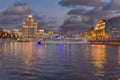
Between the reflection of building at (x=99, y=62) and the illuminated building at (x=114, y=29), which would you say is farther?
the illuminated building at (x=114, y=29)

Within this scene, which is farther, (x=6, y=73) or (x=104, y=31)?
(x=104, y=31)

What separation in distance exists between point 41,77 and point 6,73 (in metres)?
2.83

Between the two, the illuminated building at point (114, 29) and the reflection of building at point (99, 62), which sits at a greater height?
the illuminated building at point (114, 29)

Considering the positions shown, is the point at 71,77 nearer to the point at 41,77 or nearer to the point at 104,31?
the point at 41,77

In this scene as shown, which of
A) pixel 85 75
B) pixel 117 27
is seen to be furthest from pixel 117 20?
pixel 85 75

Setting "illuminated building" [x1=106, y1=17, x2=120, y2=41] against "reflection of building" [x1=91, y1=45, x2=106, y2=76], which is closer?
"reflection of building" [x1=91, y1=45, x2=106, y2=76]

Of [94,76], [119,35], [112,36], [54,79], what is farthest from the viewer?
[112,36]

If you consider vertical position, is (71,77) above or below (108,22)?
below

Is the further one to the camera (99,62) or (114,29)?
(114,29)

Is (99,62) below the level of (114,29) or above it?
below

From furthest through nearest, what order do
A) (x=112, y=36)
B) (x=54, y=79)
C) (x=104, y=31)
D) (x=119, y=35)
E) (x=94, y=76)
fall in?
(x=104, y=31) → (x=112, y=36) → (x=119, y=35) → (x=94, y=76) → (x=54, y=79)

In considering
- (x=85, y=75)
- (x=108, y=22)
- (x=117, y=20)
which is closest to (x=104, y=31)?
(x=108, y=22)

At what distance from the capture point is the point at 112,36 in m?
175

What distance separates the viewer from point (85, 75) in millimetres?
19578
